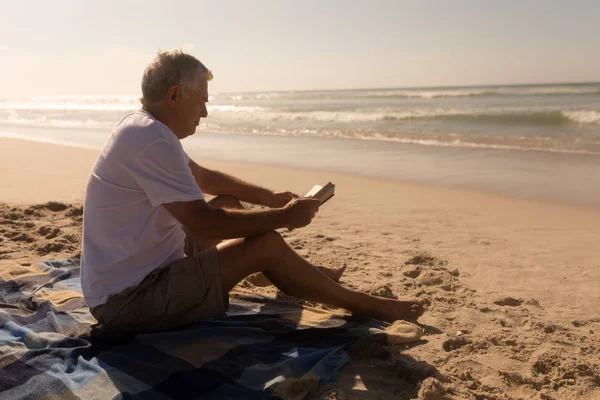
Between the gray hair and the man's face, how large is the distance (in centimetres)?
3

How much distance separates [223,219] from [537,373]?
5.52ft

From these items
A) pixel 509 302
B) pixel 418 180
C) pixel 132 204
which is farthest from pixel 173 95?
pixel 418 180

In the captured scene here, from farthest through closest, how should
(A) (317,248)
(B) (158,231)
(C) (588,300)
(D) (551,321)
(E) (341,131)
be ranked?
(E) (341,131), (A) (317,248), (C) (588,300), (D) (551,321), (B) (158,231)

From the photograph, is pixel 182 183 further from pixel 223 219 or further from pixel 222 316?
pixel 222 316

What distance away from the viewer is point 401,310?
3.30 metres

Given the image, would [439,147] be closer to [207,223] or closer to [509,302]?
[509,302]

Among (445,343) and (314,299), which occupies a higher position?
(314,299)

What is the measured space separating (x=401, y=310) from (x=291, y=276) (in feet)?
2.40

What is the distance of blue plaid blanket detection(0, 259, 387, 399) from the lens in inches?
98.1

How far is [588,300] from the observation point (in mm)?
3715

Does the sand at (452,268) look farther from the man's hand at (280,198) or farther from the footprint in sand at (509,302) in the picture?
the man's hand at (280,198)

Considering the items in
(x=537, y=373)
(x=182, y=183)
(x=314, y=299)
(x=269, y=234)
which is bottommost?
(x=537, y=373)

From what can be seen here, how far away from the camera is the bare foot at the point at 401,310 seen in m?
3.26

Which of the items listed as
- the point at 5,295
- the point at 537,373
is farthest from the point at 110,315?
the point at 537,373
